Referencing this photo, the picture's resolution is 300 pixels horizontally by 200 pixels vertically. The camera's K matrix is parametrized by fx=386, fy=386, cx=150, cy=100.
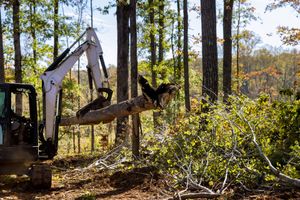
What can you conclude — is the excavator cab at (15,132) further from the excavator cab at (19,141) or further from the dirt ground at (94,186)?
the dirt ground at (94,186)

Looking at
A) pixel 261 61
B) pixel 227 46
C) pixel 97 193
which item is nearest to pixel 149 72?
pixel 227 46

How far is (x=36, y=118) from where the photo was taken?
27.4 feet

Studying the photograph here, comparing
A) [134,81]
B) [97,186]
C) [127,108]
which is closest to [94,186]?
[97,186]

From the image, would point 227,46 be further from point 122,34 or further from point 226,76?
point 122,34

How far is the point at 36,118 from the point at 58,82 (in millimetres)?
996

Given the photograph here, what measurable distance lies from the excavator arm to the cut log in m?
0.29

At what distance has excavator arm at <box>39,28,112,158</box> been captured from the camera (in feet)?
28.7

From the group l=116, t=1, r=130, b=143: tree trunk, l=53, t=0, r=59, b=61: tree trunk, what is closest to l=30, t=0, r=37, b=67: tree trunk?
l=53, t=0, r=59, b=61: tree trunk

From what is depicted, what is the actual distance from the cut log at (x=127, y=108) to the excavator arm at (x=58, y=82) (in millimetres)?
294

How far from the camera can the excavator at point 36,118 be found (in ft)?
26.1

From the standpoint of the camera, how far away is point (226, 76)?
60.0 feet

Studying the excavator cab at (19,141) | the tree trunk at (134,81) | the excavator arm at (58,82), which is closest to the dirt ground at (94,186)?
the excavator cab at (19,141)

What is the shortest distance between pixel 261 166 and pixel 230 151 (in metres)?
0.52

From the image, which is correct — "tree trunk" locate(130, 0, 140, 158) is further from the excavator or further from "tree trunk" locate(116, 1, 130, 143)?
"tree trunk" locate(116, 1, 130, 143)
